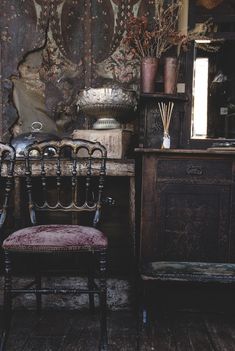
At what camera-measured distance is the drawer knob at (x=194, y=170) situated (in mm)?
2463

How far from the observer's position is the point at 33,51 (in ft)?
10.00

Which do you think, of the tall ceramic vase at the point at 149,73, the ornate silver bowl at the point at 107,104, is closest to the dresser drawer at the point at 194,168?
the ornate silver bowl at the point at 107,104

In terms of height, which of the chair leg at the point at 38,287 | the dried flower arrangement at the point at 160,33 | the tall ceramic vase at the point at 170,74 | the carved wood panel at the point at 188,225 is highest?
the dried flower arrangement at the point at 160,33

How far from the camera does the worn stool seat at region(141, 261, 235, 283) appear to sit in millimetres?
2260

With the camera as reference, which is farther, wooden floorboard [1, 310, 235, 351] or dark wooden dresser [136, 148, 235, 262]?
dark wooden dresser [136, 148, 235, 262]

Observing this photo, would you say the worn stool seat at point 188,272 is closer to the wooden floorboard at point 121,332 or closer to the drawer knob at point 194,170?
the wooden floorboard at point 121,332

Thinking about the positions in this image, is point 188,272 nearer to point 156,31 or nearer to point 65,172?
point 65,172

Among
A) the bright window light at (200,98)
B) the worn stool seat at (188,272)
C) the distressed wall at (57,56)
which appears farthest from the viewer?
the bright window light at (200,98)

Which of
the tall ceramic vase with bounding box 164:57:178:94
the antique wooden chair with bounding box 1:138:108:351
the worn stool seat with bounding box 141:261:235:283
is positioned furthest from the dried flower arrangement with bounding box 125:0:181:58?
the worn stool seat with bounding box 141:261:235:283

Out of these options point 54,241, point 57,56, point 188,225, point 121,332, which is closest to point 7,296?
point 54,241

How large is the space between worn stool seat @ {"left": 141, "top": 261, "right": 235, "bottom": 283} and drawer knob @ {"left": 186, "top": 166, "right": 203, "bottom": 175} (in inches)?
22.6

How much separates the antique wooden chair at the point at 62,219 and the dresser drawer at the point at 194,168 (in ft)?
1.36

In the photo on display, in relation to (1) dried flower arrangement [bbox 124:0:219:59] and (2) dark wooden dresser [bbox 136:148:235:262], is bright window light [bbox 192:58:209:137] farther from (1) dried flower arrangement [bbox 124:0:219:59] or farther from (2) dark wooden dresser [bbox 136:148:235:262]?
(2) dark wooden dresser [bbox 136:148:235:262]

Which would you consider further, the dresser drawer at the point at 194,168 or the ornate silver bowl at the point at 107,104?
the ornate silver bowl at the point at 107,104
